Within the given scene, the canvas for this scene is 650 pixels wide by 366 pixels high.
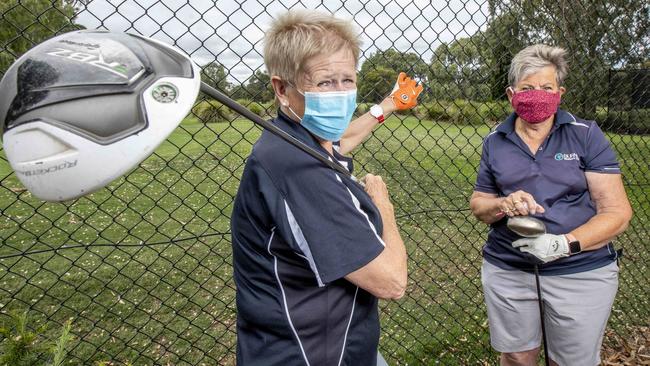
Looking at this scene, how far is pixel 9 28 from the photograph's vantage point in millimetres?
2617

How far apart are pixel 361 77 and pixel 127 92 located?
2.45 m

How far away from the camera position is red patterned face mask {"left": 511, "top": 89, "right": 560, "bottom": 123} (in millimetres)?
2236

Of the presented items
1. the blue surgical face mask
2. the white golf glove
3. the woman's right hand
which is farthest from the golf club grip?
the white golf glove

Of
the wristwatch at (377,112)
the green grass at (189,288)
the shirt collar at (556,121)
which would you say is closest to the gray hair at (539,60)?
the shirt collar at (556,121)

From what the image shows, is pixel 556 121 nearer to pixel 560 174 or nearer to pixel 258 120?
pixel 560 174

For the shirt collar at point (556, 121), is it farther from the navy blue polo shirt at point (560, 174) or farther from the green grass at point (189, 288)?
the green grass at point (189, 288)

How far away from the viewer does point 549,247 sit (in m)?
2.08

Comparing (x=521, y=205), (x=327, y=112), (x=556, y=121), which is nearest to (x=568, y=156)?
(x=556, y=121)

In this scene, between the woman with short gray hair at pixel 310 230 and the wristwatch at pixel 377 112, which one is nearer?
the woman with short gray hair at pixel 310 230

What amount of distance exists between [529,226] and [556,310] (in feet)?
1.84

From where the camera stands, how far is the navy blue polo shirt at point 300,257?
49.3 inches

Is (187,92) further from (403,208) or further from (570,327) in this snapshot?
(403,208)

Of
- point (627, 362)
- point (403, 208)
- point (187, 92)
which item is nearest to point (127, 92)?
point (187, 92)

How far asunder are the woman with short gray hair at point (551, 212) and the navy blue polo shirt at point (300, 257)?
105cm
